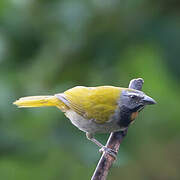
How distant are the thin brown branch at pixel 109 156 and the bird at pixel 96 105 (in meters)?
0.09

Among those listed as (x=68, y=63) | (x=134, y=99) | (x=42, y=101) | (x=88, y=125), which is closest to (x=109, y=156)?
(x=134, y=99)

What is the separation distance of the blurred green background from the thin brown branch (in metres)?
0.28

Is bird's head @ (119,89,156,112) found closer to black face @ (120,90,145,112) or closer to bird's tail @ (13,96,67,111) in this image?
black face @ (120,90,145,112)

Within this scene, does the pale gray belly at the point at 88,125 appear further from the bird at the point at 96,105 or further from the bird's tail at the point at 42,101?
the bird's tail at the point at 42,101

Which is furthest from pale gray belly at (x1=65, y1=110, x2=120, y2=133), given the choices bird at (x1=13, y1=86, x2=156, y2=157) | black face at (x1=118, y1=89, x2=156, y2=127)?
black face at (x1=118, y1=89, x2=156, y2=127)

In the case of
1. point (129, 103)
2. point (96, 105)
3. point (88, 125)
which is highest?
point (129, 103)

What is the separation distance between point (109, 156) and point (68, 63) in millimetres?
1590

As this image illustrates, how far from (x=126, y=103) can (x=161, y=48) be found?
24.2 inches

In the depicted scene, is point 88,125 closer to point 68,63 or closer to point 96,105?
Answer: point 96,105

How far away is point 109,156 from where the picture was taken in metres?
4.05

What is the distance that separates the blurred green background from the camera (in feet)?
16.0

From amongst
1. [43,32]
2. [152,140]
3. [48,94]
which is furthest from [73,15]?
[152,140]

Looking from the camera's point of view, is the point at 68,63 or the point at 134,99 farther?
the point at 68,63

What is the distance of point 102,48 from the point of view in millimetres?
5348
